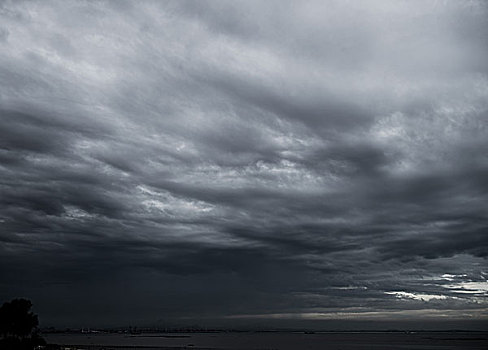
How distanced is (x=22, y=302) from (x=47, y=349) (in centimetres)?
1906

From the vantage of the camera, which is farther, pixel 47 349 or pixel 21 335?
pixel 21 335

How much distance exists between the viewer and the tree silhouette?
444ft

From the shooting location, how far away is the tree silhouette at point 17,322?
5325 inches

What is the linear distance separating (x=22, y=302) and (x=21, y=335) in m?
10.1

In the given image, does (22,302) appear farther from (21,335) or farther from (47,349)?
(47,349)

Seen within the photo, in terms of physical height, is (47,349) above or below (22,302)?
below

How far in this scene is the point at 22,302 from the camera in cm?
14138

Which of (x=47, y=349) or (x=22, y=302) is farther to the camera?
(x=22, y=302)

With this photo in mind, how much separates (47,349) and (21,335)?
16.2m

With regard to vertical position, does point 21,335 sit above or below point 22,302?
below

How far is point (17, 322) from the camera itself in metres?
137

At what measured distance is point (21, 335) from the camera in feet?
464

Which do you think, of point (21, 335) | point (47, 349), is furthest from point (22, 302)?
point (47, 349)

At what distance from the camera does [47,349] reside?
131000 mm
